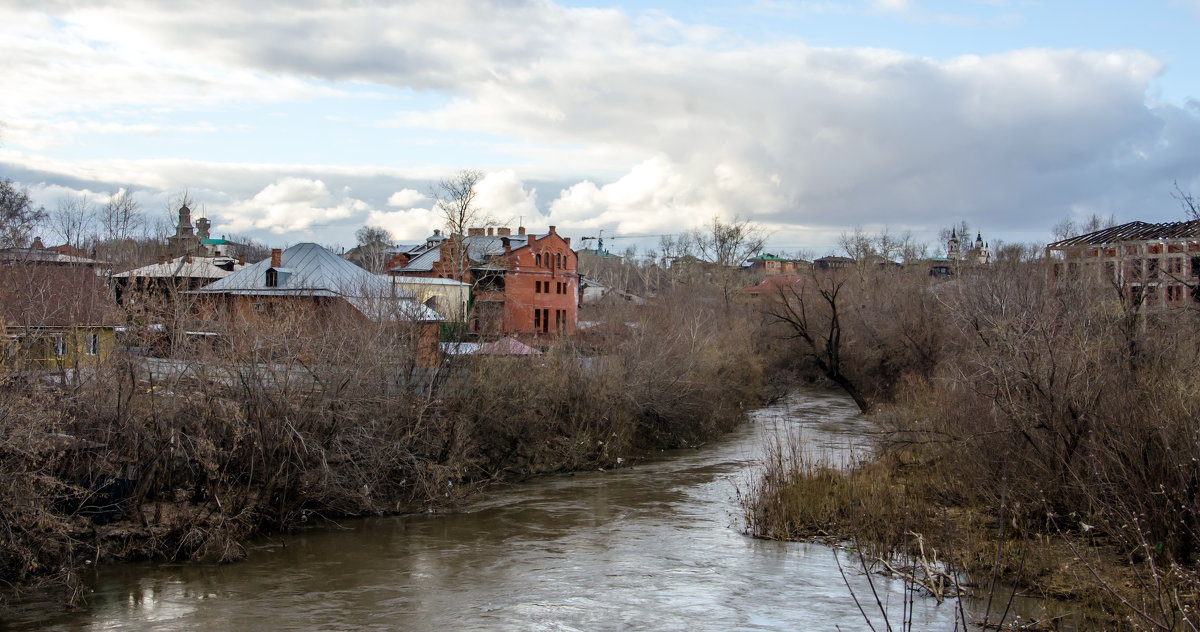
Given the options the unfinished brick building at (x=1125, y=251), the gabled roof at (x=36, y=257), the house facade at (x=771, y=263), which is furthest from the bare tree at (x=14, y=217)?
the house facade at (x=771, y=263)

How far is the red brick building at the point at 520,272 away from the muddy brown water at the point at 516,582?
41.4 m

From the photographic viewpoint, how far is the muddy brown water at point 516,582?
14344 millimetres

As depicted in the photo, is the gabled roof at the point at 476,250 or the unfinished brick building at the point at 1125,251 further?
the gabled roof at the point at 476,250

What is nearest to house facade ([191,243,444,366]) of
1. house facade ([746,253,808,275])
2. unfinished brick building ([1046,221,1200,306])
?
unfinished brick building ([1046,221,1200,306])


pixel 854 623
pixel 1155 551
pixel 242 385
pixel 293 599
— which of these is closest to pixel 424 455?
pixel 242 385

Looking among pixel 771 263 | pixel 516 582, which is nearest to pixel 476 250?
pixel 516 582

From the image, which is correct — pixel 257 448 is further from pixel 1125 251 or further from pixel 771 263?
pixel 771 263

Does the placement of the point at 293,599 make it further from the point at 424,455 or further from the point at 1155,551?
the point at 1155,551

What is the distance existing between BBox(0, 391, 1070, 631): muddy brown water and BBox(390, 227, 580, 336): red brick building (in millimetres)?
41437

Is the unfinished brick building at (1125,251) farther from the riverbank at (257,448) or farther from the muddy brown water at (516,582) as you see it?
the muddy brown water at (516,582)

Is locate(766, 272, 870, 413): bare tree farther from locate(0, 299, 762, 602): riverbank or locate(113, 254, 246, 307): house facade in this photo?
locate(113, 254, 246, 307): house facade

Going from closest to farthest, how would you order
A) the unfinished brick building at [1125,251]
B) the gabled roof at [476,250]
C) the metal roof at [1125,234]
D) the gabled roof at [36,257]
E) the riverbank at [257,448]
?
1. the riverbank at [257,448]
2. the gabled roof at [36,257]
3. the unfinished brick building at [1125,251]
4. the metal roof at [1125,234]
5. the gabled roof at [476,250]

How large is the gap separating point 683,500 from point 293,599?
1103cm

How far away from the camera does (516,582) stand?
54.2 feet
